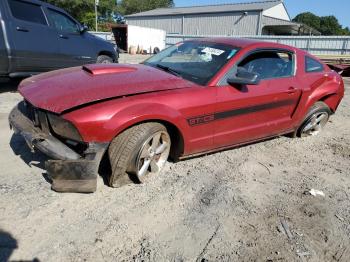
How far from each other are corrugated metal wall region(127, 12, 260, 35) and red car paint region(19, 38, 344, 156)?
1264 inches

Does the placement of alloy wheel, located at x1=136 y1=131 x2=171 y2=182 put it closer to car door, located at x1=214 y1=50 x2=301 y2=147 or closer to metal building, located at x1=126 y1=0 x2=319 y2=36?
car door, located at x1=214 y1=50 x2=301 y2=147

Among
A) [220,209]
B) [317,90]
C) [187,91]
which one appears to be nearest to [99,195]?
[220,209]

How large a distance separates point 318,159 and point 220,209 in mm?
2202

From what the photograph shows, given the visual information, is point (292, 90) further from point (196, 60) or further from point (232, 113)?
point (196, 60)

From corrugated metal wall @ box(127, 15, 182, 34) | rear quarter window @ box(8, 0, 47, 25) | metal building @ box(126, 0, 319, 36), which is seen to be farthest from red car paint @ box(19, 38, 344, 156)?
corrugated metal wall @ box(127, 15, 182, 34)

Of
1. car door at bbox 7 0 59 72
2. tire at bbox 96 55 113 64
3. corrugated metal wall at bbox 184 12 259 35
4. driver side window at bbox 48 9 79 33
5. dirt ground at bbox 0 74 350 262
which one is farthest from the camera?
corrugated metal wall at bbox 184 12 259 35

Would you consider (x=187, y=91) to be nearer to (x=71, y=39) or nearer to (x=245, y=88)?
(x=245, y=88)

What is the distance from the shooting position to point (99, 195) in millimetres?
3150

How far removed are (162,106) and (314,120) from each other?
10.3ft

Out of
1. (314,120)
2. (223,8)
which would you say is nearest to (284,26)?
(223,8)

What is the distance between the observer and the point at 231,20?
36062 mm

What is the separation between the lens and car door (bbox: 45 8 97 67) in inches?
280

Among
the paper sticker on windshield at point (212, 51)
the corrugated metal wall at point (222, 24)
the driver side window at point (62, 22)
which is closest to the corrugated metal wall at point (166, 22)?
the corrugated metal wall at point (222, 24)

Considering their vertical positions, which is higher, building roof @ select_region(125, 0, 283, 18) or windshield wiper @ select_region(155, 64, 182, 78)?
building roof @ select_region(125, 0, 283, 18)
